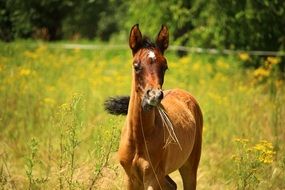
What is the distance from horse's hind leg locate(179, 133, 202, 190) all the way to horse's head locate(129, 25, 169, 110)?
162 centimetres

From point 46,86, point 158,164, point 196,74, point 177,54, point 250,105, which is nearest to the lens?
point 158,164

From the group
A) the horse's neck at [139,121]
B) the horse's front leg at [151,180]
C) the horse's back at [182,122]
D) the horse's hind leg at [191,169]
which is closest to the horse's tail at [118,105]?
the horse's back at [182,122]

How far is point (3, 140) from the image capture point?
28.4ft

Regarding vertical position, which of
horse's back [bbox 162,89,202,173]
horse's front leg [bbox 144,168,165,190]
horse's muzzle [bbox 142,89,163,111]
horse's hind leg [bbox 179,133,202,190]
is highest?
horse's muzzle [bbox 142,89,163,111]

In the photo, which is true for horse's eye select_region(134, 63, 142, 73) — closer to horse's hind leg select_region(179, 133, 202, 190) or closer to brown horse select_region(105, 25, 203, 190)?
brown horse select_region(105, 25, 203, 190)

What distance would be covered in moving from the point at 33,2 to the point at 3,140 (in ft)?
69.6

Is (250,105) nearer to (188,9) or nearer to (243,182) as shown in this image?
(243,182)

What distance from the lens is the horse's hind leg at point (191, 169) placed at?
673cm

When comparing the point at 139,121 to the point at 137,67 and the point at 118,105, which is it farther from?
the point at 118,105

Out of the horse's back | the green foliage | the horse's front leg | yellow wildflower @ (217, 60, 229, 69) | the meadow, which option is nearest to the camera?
the horse's front leg

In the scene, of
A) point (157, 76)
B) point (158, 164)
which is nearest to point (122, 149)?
point (158, 164)

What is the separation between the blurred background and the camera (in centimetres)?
663

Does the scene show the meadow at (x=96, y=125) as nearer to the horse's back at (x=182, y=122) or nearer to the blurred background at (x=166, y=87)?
the blurred background at (x=166, y=87)

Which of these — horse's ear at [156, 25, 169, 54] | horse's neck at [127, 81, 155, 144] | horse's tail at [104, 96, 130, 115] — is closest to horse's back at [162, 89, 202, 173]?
horse's neck at [127, 81, 155, 144]
